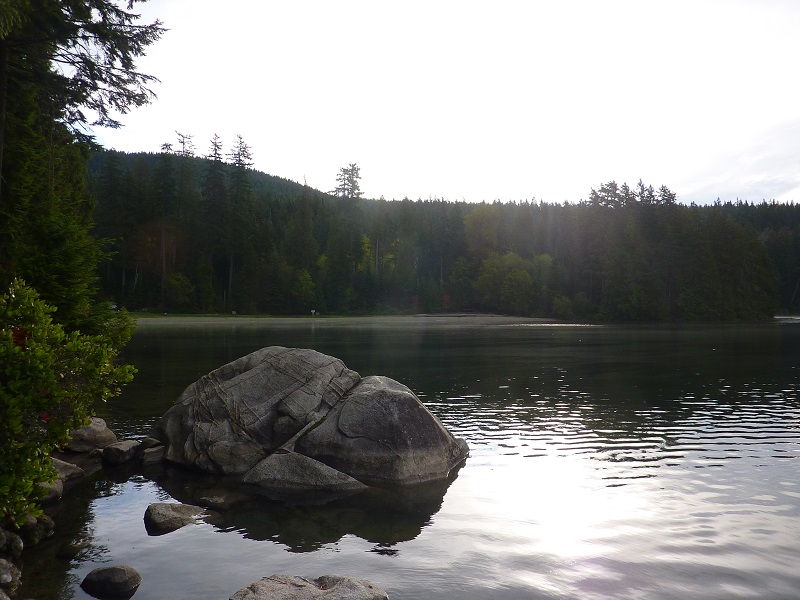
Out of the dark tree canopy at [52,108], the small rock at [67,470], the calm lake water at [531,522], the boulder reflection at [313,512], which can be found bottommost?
the boulder reflection at [313,512]

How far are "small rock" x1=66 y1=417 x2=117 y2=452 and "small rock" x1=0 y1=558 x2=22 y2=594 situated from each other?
7.86 metres

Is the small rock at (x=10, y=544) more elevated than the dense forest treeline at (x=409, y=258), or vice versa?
the dense forest treeline at (x=409, y=258)

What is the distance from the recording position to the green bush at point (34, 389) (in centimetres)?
889

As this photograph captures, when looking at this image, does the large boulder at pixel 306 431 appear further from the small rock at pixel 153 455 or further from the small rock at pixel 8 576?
the small rock at pixel 8 576

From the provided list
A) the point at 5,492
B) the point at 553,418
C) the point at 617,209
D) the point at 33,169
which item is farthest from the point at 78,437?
the point at 617,209

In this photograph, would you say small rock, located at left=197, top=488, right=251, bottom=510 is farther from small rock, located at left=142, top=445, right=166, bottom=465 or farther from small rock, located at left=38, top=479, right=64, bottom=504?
small rock, located at left=142, top=445, right=166, bottom=465

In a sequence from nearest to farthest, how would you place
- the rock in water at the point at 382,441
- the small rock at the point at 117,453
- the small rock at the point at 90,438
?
the rock in water at the point at 382,441 → the small rock at the point at 117,453 → the small rock at the point at 90,438

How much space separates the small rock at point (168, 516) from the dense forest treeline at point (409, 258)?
3556 inches

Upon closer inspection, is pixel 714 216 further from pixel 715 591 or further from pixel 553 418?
pixel 715 591

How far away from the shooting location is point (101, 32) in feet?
66.1

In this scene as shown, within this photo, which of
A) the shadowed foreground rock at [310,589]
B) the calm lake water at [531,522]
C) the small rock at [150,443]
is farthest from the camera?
the small rock at [150,443]

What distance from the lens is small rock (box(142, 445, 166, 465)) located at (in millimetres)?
16672

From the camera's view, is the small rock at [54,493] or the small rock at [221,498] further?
the small rock at [221,498]

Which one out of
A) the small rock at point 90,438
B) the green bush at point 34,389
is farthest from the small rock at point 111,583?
the small rock at point 90,438
